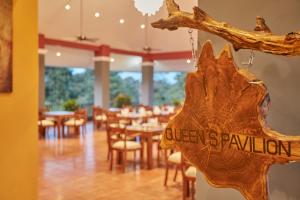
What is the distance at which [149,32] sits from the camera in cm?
1303

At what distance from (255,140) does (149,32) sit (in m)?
12.0

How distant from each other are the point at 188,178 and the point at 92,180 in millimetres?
1854

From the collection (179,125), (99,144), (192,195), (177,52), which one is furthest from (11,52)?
(177,52)

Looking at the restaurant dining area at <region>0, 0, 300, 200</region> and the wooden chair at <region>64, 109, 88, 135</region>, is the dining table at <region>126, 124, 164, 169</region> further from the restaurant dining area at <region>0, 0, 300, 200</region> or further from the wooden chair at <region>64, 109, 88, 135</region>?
the wooden chair at <region>64, 109, 88, 135</region>

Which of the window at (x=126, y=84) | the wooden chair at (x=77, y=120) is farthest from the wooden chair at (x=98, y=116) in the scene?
the window at (x=126, y=84)

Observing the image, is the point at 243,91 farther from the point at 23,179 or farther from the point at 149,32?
the point at 149,32

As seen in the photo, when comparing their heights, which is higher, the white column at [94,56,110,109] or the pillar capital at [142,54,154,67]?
the pillar capital at [142,54,154,67]

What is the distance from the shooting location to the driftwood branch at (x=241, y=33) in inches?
49.3

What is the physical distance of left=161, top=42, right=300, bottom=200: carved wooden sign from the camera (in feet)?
4.40

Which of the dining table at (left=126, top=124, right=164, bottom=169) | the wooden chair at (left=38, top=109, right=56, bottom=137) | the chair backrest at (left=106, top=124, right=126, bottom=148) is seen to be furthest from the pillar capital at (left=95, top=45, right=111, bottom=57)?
the dining table at (left=126, top=124, right=164, bottom=169)

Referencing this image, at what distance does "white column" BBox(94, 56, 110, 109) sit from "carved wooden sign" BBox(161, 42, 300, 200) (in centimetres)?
1161

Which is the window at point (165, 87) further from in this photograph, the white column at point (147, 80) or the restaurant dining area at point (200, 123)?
the restaurant dining area at point (200, 123)

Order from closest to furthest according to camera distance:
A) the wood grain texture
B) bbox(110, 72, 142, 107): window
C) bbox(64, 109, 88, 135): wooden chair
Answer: the wood grain texture, bbox(64, 109, 88, 135): wooden chair, bbox(110, 72, 142, 107): window

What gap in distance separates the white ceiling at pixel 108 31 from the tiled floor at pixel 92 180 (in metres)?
4.16
